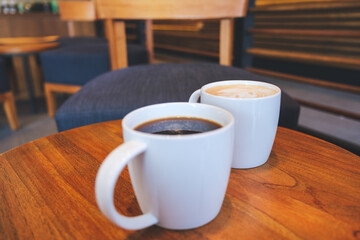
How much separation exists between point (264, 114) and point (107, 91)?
62cm

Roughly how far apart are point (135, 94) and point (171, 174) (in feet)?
2.00

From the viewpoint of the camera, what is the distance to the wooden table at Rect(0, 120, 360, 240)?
0.29 metres

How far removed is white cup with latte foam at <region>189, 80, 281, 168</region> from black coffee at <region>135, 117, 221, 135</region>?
0.05m

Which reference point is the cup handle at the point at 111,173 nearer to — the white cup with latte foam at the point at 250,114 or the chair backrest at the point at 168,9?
the white cup with latte foam at the point at 250,114

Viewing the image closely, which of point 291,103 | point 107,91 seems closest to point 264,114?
point 291,103

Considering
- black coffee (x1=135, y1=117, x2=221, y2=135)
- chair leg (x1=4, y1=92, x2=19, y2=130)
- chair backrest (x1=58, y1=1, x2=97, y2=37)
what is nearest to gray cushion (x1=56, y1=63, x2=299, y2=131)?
black coffee (x1=135, y1=117, x2=221, y2=135)

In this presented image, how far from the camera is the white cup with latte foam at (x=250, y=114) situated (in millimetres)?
353

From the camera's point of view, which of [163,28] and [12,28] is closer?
[12,28]

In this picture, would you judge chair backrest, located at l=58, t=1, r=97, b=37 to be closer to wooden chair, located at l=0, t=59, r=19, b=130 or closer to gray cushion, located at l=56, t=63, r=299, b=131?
wooden chair, located at l=0, t=59, r=19, b=130

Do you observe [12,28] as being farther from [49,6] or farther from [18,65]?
[18,65]

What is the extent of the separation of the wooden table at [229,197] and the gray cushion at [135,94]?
0.32m

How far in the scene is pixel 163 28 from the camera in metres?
5.21

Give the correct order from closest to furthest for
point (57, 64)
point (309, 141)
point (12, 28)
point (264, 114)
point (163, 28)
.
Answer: point (264, 114) → point (309, 141) → point (57, 64) → point (12, 28) → point (163, 28)

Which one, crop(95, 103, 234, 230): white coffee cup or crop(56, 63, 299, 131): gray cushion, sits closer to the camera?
crop(95, 103, 234, 230): white coffee cup
